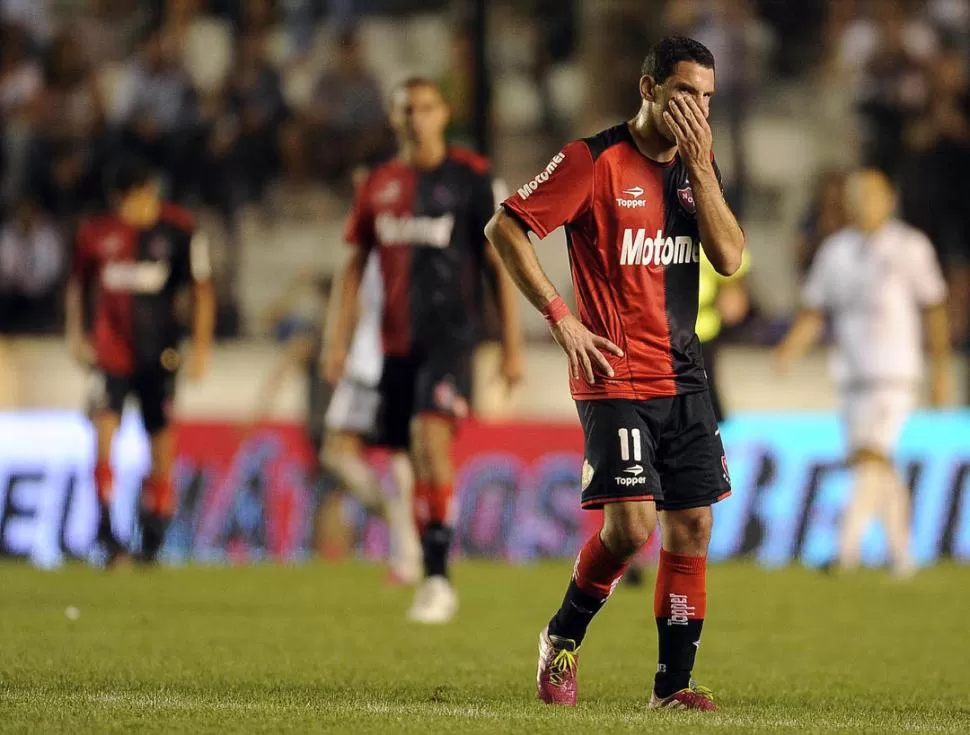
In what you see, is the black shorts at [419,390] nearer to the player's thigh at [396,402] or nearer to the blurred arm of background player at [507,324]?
the player's thigh at [396,402]

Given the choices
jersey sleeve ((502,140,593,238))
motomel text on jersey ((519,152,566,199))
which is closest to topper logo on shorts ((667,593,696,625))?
jersey sleeve ((502,140,593,238))

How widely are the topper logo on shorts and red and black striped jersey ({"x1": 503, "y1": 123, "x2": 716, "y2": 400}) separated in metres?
0.63

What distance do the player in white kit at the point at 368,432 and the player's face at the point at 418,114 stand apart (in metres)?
0.67

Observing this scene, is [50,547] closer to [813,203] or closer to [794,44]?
[813,203]

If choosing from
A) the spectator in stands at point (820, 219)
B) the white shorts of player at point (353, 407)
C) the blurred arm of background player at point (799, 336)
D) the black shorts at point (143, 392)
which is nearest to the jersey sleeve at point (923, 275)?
the blurred arm of background player at point (799, 336)

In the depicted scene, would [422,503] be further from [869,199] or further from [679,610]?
[869,199]

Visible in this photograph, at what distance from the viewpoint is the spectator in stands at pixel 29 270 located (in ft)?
56.6

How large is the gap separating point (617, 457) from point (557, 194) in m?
0.82

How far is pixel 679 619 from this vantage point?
6070mm

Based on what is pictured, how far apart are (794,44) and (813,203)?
8.84ft

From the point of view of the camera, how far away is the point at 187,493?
1451 cm

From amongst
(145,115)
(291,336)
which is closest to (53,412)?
(291,336)

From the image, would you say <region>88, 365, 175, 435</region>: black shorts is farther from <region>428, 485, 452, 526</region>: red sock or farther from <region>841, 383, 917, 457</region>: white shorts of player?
<region>841, 383, 917, 457</region>: white shorts of player

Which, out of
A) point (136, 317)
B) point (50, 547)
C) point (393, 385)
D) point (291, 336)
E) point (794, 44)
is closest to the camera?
point (393, 385)
